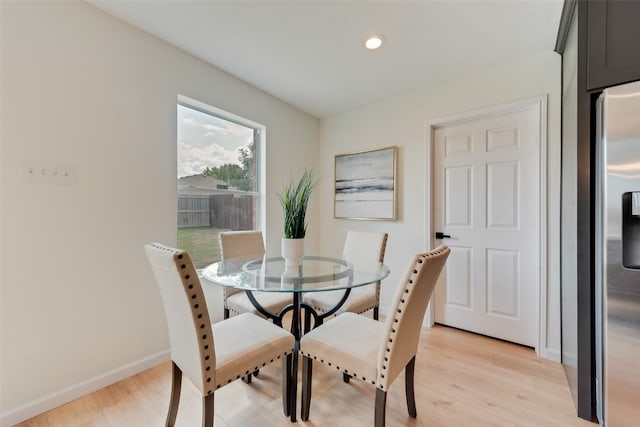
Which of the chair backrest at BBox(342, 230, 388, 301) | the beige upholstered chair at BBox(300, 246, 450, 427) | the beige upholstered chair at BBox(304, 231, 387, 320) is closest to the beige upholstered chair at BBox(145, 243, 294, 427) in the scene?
the beige upholstered chair at BBox(300, 246, 450, 427)

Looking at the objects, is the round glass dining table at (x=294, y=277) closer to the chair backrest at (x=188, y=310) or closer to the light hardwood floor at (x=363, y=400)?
the chair backrest at (x=188, y=310)

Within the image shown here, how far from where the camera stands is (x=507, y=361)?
210 cm

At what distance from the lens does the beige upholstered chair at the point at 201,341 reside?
43.8 inches

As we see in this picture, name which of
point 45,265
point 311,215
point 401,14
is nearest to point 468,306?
point 311,215

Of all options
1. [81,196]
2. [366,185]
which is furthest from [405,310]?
[366,185]

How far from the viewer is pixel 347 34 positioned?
1.93 meters

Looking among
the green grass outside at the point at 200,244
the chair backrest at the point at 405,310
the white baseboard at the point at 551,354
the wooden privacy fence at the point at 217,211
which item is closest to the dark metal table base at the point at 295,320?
the chair backrest at the point at 405,310

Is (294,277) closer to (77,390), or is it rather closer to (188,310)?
(188,310)

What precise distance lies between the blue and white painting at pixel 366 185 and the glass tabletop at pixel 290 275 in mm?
1003

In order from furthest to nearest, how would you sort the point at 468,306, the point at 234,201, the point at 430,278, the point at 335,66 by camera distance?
1. the point at 234,201
2. the point at 468,306
3. the point at 335,66
4. the point at 430,278

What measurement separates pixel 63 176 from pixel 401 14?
230 centimetres

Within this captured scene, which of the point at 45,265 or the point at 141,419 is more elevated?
the point at 45,265

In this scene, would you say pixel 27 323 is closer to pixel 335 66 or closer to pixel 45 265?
pixel 45 265

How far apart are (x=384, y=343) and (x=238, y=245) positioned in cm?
154
